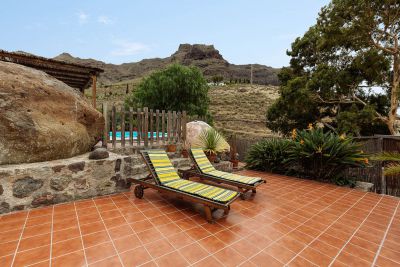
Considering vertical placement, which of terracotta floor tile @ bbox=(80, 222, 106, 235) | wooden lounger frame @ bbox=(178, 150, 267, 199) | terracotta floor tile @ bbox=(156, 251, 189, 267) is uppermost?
wooden lounger frame @ bbox=(178, 150, 267, 199)

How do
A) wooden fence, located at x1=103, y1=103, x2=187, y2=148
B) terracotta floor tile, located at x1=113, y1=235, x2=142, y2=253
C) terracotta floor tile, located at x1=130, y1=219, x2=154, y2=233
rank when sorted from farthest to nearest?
wooden fence, located at x1=103, y1=103, x2=187, y2=148, terracotta floor tile, located at x1=130, y1=219, x2=154, y2=233, terracotta floor tile, located at x1=113, y1=235, x2=142, y2=253

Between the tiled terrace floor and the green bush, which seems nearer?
the tiled terrace floor

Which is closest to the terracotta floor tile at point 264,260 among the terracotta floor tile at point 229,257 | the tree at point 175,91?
the terracotta floor tile at point 229,257

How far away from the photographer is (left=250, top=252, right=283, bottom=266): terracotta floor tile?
2174 mm

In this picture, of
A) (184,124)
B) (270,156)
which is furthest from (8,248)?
(270,156)

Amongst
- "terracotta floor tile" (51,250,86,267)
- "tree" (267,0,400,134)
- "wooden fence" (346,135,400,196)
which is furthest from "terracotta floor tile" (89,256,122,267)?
"tree" (267,0,400,134)

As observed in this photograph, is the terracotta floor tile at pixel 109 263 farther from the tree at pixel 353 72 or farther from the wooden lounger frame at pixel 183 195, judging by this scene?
the tree at pixel 353 72

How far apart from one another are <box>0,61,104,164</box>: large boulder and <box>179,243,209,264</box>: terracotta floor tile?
10.1 feet

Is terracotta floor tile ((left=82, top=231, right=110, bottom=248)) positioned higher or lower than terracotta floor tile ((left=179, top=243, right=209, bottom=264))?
higher

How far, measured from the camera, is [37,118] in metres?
A: 3.57

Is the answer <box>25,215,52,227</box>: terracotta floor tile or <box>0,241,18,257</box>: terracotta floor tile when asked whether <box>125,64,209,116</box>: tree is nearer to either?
<box>25,215,52,227</box>: terracotta floor tile

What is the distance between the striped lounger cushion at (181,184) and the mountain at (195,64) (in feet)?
249

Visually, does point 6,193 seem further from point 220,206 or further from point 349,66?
point 349,66

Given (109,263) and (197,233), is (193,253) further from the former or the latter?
(109,263)
